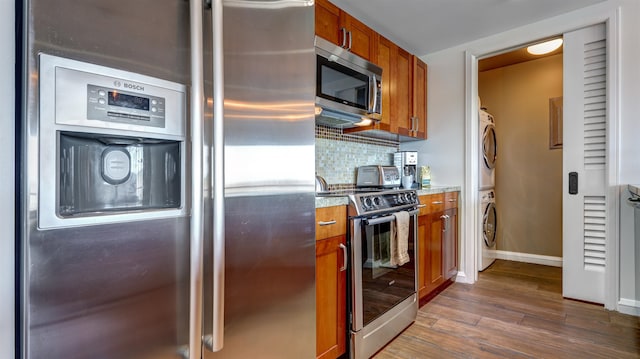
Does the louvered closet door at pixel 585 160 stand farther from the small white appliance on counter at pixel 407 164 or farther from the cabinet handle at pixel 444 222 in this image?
the small white appliance on counter at pixel 407 164

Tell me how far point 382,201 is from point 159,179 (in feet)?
4.53

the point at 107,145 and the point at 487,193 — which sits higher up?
the point at 107,145

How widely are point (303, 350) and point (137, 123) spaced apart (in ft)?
3.40

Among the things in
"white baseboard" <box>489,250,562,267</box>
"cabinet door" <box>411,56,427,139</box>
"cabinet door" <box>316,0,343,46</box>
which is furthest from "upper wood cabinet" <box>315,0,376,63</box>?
"white baseboard" <box>489,250,562,267</box>

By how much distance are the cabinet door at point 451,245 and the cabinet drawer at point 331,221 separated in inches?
61.9

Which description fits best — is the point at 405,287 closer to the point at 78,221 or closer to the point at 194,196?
the point at 194,196

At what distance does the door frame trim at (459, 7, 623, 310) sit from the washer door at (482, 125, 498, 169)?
0.29 meters

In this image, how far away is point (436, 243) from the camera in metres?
2.69

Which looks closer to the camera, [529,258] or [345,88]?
[345,88]

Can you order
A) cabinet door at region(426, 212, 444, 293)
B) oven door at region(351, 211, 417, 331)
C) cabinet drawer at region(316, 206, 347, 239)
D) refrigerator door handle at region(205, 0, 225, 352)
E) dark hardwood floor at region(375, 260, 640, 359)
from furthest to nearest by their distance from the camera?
1. cabinet door at region(426, 212, 444, 293)
2. dark hardwood floor at region(375, 260, 640, 359)
3. oven door at region(351, 211, 417, 331)
4. cabinet drawer at region(316, 206, 347, 239)
5. refrigerator door handle at region(205, 0, 225, 352)

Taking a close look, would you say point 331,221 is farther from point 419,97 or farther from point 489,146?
point 489,146

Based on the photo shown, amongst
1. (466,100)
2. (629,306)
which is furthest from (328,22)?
(629,306)

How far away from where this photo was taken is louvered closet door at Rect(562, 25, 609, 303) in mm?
2457

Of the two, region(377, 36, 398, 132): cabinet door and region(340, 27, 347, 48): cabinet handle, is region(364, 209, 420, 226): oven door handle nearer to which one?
region(377, 36, 398, 132): cabinet door
